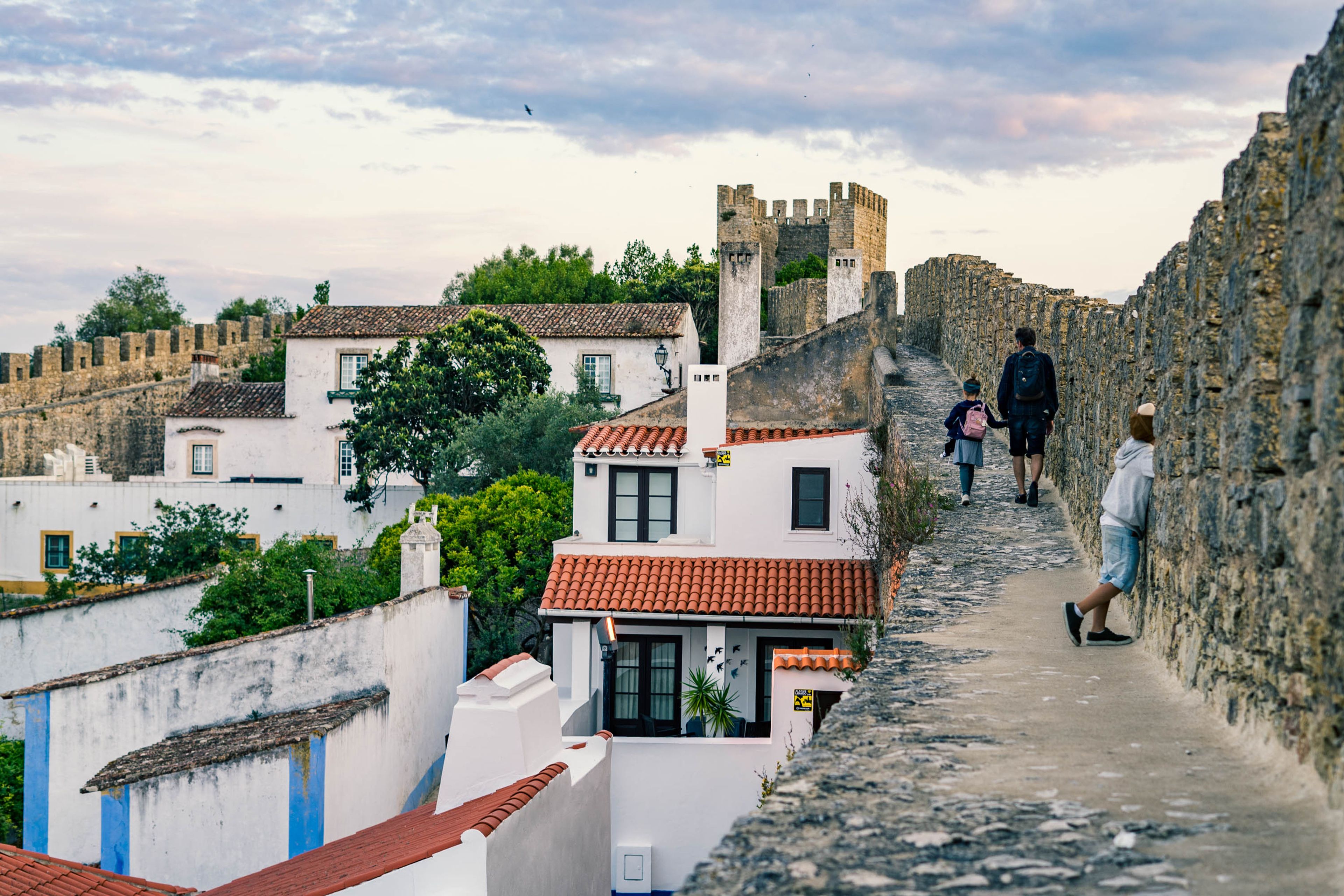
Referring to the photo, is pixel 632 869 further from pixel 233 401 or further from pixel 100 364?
pixel 100 364

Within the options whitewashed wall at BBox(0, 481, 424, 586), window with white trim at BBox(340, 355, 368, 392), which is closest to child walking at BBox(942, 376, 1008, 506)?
whitewashed wall at BBox(0, 481, 424, 586)

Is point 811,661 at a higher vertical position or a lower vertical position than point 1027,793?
lower

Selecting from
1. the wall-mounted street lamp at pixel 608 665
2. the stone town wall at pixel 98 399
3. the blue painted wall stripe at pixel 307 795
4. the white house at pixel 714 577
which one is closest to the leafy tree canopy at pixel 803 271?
the stone town wall at pixel 98 399

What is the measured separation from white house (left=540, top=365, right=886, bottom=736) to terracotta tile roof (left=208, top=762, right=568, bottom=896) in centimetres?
550

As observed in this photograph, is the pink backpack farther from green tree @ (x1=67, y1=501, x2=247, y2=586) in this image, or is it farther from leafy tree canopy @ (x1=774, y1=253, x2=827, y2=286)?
leafy tree canopy @ (x1=774, y1=253, x2=827, y2=286)

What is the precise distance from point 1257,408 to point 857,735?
1.71 metres

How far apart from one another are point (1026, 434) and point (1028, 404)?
0.24 m

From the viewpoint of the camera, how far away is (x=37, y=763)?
15.0 metres

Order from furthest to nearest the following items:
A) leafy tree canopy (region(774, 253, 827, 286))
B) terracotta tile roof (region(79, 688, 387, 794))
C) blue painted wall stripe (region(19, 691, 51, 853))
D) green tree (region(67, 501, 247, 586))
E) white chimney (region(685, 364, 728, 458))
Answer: leafy tree canopy (region(774, 253, 827, 286)) → green tree (region(67, 501, 247, 586)) → white chimney (region(685, 364, 728, 458)) → blue painted wall stripe (region(19, 691, 51, 853)) → terracotta tile roof (region(79, 688, 387, 794))

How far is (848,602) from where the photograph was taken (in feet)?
56.4

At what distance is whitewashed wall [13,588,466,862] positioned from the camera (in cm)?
1505

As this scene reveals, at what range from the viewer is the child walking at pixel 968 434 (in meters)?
9.79

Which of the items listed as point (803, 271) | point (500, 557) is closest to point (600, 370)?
point (500, 557)

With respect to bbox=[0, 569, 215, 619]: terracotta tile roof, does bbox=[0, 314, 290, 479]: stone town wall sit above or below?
above
